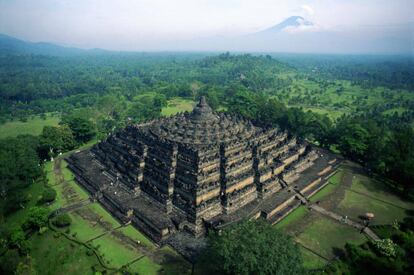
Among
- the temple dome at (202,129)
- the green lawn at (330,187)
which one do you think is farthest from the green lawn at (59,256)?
the green lawn at (330,187)

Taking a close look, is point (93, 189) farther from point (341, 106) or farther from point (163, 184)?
point (341, 106)

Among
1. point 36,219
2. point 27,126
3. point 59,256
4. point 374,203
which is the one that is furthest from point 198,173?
point 27,126

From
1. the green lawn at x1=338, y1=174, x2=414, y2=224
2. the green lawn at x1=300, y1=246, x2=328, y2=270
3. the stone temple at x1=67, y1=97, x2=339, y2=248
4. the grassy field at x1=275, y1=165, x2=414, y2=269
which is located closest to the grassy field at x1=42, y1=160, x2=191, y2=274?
the stone temple at x1=67, y1=97, x2=339, y2=248

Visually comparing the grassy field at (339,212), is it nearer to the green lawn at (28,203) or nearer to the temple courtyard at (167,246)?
the temple courtyard at (167,246)

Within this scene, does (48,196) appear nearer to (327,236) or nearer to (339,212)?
(327,236)

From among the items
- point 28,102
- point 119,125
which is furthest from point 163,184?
point 28,102

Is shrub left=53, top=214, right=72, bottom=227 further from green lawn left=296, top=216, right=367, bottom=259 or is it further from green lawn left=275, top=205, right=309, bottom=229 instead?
green lawn left=296, top=216, right=367, bottom=259
